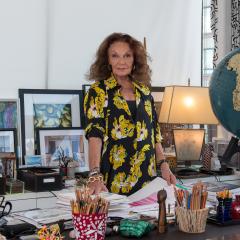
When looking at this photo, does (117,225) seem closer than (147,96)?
Yes

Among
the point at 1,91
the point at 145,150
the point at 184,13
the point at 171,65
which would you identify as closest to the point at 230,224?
the point at 145,150

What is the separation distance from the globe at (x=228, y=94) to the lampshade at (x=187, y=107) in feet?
6.44

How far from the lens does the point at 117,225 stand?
157 cm

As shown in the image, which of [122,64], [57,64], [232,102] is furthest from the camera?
[57,64]

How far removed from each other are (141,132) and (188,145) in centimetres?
117

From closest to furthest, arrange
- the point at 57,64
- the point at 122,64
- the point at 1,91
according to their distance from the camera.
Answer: the point at 122,64
the point at 1,91
the point at 57,64

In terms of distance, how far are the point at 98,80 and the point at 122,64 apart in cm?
18

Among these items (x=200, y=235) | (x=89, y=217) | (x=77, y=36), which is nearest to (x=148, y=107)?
(x=77, y=36)

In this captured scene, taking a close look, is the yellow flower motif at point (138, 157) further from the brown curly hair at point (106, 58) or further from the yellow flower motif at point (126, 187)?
the brown curly hair at point (106, 58)

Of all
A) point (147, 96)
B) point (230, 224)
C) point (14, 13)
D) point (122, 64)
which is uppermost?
point (14, 13)

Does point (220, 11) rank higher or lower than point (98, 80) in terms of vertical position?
higher

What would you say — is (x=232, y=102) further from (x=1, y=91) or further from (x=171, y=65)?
(x=171, y=65)

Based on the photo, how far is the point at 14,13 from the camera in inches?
130

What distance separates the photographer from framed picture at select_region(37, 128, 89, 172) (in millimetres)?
3340
